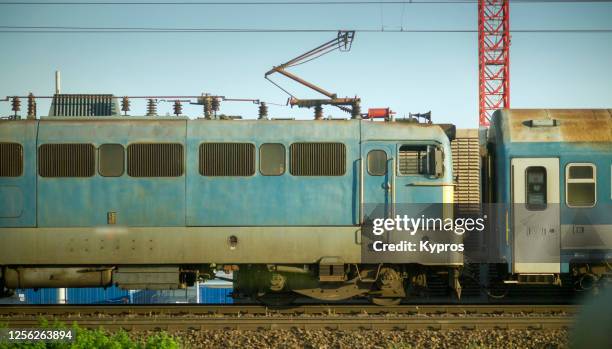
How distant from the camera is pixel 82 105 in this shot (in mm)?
14406

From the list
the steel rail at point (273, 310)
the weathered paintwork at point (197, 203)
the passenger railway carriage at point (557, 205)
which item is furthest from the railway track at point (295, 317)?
the weathered paintwork at point (197, 203)

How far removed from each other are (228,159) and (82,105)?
162 inches

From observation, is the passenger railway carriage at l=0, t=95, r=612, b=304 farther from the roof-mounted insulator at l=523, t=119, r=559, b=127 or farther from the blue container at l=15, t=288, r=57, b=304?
the blue container at l=15, t=288, r=57, b=304

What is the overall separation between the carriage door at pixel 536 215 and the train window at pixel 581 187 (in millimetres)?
277

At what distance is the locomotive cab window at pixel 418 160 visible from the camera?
43.4ft

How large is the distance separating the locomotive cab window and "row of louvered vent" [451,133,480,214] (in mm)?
1579

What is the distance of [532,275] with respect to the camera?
13383mm

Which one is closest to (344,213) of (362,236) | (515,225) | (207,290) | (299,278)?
(362,236)

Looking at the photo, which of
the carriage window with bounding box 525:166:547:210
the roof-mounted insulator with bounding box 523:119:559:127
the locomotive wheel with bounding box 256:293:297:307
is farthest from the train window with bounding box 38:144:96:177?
the roof-mounted insulator with bounding box 523:119:559:127

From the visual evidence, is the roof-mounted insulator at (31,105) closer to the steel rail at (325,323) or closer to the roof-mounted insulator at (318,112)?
the steel rail at (325,323)

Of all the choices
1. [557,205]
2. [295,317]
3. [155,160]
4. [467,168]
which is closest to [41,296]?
[155,160]

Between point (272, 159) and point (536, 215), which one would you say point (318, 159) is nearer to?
point (272, 159)

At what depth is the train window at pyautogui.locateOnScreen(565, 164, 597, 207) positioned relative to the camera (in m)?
13.2

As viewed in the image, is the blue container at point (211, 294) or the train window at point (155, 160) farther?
the blue container at point (211, 294)
